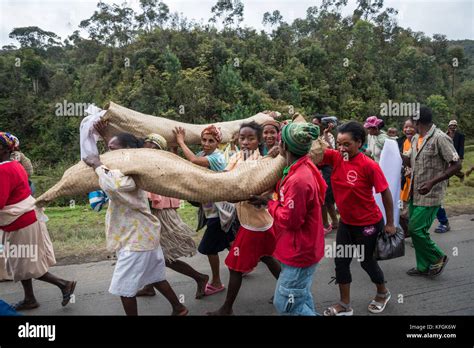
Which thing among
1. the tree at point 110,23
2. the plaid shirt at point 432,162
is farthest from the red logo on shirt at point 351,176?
the tree at point 110,23

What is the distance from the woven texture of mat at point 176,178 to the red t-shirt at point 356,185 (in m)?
0.75

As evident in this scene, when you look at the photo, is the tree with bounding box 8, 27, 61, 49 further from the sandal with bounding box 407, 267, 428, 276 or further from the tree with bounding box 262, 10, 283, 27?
the sandal with bounding box 407, 267, 428, 276

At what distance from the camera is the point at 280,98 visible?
1842 cm

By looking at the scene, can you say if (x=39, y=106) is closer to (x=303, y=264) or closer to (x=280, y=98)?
(x=280, y=98)

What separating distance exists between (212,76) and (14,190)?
50.7ft

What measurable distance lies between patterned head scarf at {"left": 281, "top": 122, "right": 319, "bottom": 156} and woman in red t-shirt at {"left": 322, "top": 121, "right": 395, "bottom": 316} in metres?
0.70

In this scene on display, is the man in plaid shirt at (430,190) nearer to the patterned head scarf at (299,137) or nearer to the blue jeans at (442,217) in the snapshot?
the blue jeans at (442,217)

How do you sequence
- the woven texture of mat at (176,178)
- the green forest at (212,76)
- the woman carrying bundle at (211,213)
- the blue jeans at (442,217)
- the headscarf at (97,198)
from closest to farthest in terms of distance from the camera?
the woven texture of mat at (176,178) < the headscarf at (97,198) < the woman carrying bundle at (211,213) < the blue jeans at (442,217) < the green forest at (212,76)

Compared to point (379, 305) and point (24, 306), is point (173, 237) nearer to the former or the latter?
point (24, 306)

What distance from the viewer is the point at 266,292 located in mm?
4141

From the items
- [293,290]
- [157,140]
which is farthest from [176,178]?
[293,290]

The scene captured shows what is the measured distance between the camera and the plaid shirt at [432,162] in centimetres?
421

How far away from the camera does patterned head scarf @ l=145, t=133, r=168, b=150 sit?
3.47 metres
